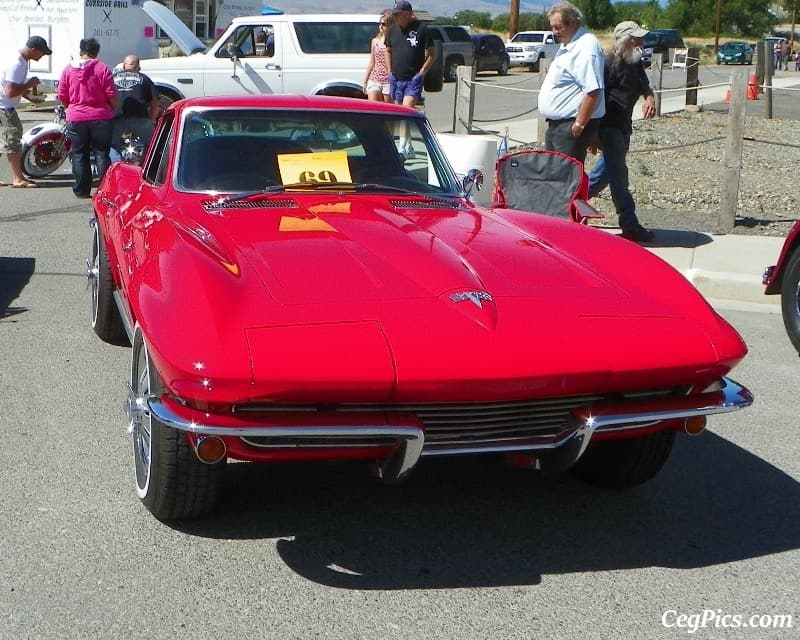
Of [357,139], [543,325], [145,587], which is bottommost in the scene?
[145,587]

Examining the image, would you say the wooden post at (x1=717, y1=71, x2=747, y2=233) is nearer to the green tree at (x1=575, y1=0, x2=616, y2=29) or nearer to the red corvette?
the red corvette

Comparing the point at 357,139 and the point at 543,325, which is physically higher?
the point at 357,139

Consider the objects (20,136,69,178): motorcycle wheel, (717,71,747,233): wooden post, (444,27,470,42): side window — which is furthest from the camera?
(444,27,470,42): side window

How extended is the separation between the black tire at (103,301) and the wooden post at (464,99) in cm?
920

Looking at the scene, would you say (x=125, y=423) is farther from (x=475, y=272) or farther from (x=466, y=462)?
(x=475, y=272)

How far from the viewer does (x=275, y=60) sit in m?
16.8

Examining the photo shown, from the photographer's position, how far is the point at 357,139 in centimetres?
534

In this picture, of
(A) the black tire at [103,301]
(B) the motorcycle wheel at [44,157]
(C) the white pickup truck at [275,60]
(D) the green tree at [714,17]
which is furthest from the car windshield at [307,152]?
(D) the green tree at [714,17]

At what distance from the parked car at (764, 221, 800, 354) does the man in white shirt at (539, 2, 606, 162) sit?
2.42 m

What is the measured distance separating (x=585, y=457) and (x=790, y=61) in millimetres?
63816

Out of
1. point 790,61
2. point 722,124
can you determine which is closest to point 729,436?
point 722,124

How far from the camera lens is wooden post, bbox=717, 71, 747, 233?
966 cm

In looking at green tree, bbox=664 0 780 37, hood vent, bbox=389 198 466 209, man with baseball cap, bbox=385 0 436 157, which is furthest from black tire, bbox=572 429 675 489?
green tree, bbox=664 0 780 37

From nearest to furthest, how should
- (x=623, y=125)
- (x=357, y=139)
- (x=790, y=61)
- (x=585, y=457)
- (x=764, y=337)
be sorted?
(x=585, y=457) → (x=357, y=139) → (x=764, y=337) → (x=623, y=125) → (x=790, y=61)
